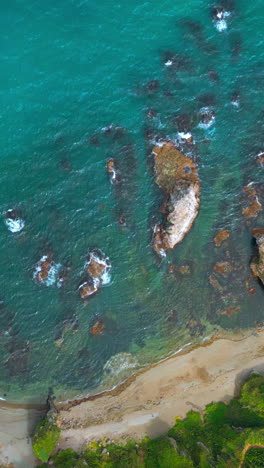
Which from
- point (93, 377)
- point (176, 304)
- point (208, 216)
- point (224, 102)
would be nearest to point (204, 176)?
point (208, 216)

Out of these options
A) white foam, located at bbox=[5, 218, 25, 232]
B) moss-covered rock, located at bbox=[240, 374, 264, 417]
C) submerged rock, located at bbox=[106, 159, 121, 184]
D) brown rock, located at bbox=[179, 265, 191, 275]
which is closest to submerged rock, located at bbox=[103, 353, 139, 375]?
brown rock, located at bbox=[179, 265, 191, 275]

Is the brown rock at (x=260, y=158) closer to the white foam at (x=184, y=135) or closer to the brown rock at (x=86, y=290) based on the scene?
the white foam at (x=184, y=135)

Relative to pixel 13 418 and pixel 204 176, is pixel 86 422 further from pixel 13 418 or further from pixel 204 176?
pixel 204 176

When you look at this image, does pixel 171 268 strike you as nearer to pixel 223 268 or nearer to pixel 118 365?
pixel 223 268

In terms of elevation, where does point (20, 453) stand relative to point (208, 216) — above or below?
below

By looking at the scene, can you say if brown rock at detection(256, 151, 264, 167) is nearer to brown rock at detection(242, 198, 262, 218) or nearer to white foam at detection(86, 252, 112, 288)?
brown rock at detection(242, 198, 262, 218)

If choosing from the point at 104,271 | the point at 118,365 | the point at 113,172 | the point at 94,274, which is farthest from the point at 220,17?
the point at 118,365
